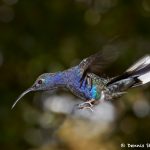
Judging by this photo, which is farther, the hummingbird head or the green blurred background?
the green blurred background

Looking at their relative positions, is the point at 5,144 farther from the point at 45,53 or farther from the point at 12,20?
the point at 12,20

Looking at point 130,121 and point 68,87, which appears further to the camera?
point 130,121

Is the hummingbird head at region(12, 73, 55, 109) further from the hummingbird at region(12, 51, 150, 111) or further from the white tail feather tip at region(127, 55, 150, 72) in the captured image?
the white tail feather tip at region(127, 55, 150, 72)

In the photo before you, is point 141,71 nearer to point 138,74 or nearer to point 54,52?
point 138,74

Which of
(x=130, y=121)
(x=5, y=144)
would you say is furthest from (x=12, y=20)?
(x=130, y=121)

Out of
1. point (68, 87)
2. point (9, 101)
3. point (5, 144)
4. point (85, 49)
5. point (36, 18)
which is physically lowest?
point (68, 87)

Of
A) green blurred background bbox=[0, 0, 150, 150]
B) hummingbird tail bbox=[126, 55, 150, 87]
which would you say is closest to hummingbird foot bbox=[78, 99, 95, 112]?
hummingbird tail bbox=[126, 55, 150, 87]
